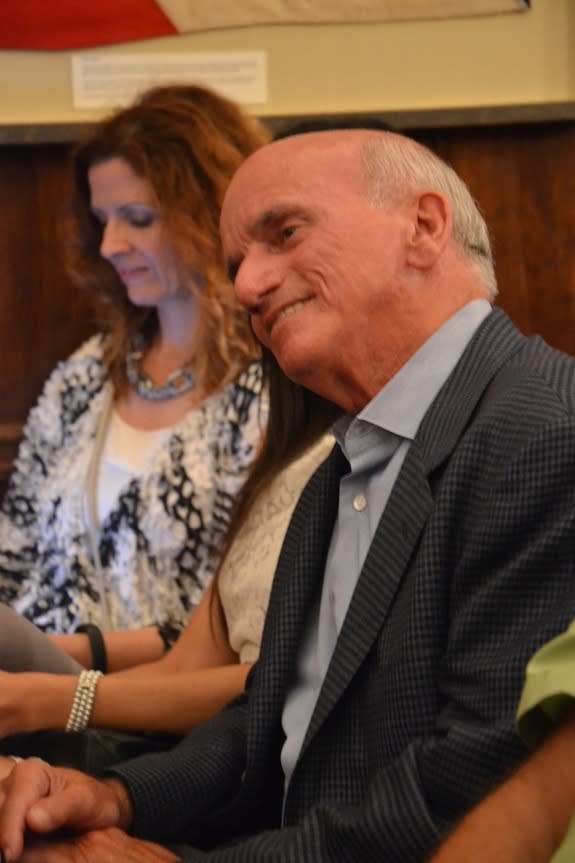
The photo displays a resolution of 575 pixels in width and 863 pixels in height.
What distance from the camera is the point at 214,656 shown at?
211 centimetres

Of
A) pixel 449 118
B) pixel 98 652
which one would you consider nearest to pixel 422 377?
pixel 98 652

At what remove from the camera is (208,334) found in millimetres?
2619

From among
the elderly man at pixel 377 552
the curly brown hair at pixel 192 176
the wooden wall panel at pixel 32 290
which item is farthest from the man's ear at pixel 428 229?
the wooden wall panel at pixel 32 290

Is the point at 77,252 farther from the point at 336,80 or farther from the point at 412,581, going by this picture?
the point at 412,581

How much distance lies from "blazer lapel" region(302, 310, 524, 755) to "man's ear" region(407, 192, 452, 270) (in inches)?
7.5

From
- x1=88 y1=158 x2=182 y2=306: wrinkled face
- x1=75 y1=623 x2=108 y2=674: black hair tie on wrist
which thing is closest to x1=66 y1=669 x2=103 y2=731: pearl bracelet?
x1=75 y1=623 x2=108 y2=674: black hair tie on wrist

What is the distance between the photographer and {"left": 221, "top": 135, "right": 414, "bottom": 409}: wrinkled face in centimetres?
144

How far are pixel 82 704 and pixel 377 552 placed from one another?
818 millimetres

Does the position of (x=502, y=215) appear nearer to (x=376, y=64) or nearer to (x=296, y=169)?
(x=376, y=64)

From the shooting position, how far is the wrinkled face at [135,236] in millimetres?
2678

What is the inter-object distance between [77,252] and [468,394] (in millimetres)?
1772

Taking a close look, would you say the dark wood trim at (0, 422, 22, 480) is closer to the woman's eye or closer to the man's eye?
the woman's eye

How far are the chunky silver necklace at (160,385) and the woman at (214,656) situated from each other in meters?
0.62

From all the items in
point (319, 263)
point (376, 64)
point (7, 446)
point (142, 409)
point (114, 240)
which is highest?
point (376, 64)
